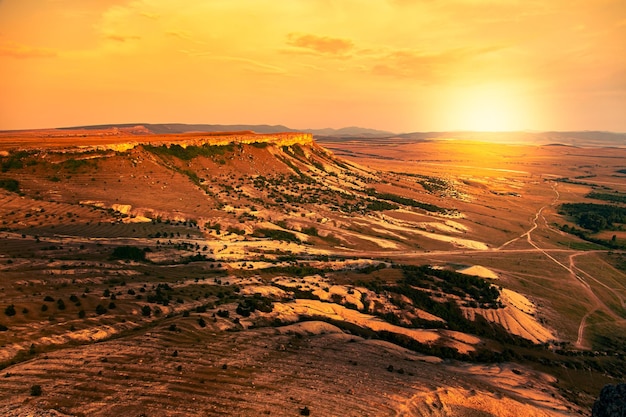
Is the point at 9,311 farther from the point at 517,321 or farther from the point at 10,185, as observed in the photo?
the point at 517,321

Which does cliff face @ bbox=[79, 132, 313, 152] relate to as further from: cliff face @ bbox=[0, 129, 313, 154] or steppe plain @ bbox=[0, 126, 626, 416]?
steppe plain @ bbox=[0, 126, 626, 416]

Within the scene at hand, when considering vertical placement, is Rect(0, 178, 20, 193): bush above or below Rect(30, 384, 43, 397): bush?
above

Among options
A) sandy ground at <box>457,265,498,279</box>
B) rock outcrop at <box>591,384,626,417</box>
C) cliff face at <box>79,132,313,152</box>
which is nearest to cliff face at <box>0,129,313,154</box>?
cliff face at <box>79,132,313,152</box>

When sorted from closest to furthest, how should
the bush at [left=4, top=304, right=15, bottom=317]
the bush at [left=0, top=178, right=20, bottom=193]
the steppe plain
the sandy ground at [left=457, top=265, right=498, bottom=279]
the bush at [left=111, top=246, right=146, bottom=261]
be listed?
the steppe plain → the bush at [left=4, top=304, right=15, bottom=317] → the bush at [left=111, top=246, right=146, bottom=261] → the bush at [left=0, top=178, right=20, bottom=193] → the sandy ground at [left=457, top=265, right=498, bottom=279]

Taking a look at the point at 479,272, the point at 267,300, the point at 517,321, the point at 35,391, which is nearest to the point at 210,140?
the point at 479,272

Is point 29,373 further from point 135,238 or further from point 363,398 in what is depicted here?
point 135,238

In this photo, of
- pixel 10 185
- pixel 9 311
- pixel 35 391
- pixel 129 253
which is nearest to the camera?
pixel 35 391

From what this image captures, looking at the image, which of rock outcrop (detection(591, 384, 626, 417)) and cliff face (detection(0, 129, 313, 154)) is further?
cliff face (detection(0, 129, 313, 154))

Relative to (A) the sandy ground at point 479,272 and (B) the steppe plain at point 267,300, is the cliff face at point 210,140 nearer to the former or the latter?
(B) the steppe plain at point 267,300
